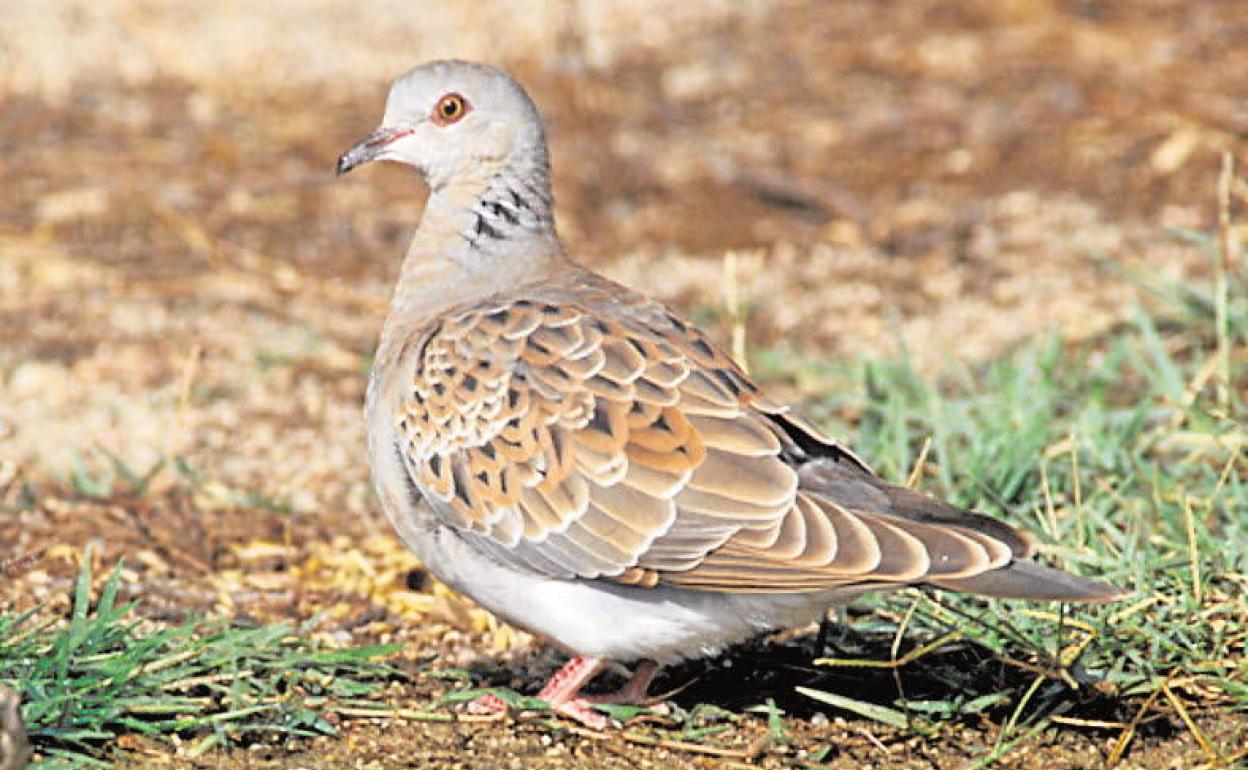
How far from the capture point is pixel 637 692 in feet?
12.5

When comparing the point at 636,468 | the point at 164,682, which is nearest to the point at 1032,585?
the point at 636,468

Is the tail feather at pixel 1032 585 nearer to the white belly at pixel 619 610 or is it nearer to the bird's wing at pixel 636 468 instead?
the bird's wing at pixel 636 468

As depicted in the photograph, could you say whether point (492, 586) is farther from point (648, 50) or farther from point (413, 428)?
point (648, 50)

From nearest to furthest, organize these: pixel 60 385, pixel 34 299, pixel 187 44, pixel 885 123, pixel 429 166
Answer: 1. pixel 429 166
2. pixel 60 385
3. pixel 34 299
4. pixel 885 123
5. pixel 187 44

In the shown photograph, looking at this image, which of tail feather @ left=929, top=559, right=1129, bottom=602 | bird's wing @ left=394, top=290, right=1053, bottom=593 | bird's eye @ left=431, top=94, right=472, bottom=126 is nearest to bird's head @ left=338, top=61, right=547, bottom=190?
bird's eye @ left=431, top=94, right=472, bottom=126

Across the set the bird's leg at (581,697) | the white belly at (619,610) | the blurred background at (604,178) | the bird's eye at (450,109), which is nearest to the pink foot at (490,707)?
the bird's leg at (581,697)

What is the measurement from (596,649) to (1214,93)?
484 centimetres

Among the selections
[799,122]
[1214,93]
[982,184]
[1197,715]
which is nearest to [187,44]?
[799,122]

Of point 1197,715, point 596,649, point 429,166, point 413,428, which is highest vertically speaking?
point 429,166

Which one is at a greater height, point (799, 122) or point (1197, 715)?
point (799, 122)

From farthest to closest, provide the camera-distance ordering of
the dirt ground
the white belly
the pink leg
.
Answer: the dirt ground → the pink leg → the white belly

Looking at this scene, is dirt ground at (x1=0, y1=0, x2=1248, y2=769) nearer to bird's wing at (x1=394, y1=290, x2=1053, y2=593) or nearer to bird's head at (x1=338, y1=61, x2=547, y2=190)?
bird's wing at (x1=394, y1=290, x2=1053, y2=593)

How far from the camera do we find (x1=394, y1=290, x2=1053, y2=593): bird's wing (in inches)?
133

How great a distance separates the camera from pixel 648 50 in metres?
8.67
